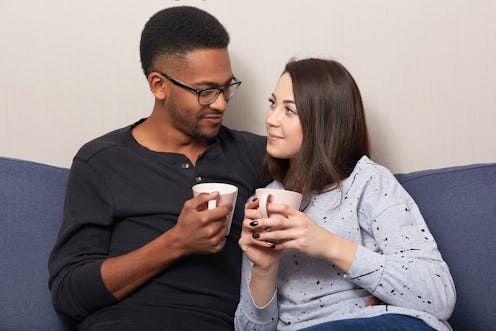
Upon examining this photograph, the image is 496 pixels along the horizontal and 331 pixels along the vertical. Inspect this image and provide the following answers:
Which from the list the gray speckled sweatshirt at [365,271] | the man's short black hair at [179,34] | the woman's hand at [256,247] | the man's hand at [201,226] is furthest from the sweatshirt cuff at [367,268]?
the man's short black hair at [179,34]

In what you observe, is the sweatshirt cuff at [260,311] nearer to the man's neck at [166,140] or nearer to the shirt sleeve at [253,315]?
the shirt sleeve at [253,315]

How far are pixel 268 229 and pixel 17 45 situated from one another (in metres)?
1.14

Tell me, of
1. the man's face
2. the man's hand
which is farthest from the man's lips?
the man's hand

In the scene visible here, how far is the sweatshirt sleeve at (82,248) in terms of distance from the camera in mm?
1497

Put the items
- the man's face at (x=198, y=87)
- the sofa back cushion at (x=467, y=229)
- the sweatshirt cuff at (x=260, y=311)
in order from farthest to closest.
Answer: the man's face at (x=198, y=87), the sofa back cushion at (x=467, y=229), the sweatshirt cuff at (x=260, y=311)

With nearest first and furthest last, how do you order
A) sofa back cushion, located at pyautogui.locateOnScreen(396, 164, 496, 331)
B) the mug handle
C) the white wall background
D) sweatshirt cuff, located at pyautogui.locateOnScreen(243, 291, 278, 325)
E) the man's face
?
the mug handle < sweatshirt cuff, located at pyautogui.locateOnScreen(243, 291, 278, 325) < sofa back cushion, located at pyautogui.locateOnScreen(396, 164, 496, 331) < the man's face < the white wall background

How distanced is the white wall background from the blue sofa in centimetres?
30

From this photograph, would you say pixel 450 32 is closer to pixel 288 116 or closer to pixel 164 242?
pixel 288 116

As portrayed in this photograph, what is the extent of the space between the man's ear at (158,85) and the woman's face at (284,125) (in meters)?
0.34

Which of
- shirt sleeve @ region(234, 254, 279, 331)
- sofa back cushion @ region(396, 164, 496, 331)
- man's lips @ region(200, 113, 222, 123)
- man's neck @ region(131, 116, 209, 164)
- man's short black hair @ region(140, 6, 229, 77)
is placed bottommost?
shirt sleeve @ region(234, 254, 279, 331)

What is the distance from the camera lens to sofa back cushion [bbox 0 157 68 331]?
1565 mm

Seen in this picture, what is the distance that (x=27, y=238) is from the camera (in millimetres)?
1642

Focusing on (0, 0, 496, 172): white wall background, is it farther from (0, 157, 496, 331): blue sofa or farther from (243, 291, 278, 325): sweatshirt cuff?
(243, 291, 278, 325): sweatshirt cuff

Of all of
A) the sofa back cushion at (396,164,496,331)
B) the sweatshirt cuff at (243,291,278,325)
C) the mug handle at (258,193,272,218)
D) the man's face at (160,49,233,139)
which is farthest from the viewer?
the man's face at (160,49,233,139)
